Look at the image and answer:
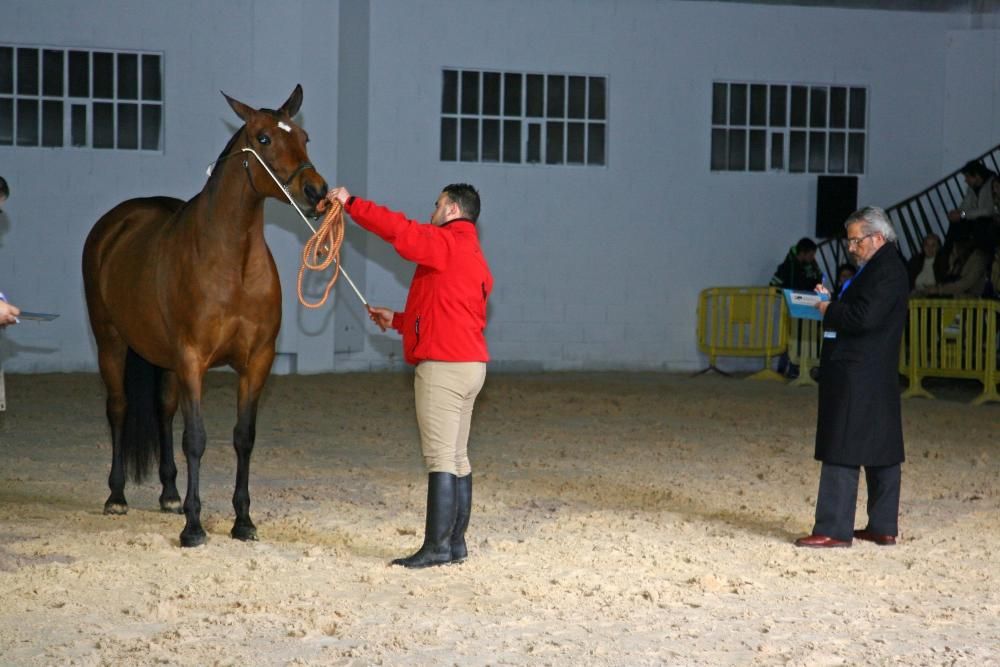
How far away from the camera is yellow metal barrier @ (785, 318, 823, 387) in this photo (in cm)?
1361

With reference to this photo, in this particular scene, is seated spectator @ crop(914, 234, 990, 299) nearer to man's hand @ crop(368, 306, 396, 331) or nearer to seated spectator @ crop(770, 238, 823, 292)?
seated spectator @ crop(770, 238, 823, 292)

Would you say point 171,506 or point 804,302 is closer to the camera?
point 804,302

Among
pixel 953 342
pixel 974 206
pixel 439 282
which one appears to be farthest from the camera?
pixel 974 206

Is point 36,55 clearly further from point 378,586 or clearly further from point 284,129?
point 378,586

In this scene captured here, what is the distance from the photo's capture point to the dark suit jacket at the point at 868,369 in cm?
544

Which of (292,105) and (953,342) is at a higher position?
(292,105)

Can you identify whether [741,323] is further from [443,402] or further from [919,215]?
[443,402]

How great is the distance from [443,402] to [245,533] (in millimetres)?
1229

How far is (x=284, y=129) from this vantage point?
531cm

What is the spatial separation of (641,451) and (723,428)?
1521mm

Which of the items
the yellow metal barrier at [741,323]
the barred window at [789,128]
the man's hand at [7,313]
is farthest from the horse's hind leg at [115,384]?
the barred window at [789,128]

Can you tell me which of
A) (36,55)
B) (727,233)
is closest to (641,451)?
(727,233)

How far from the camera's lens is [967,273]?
506 inches

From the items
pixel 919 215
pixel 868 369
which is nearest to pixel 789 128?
pixel 919 215
